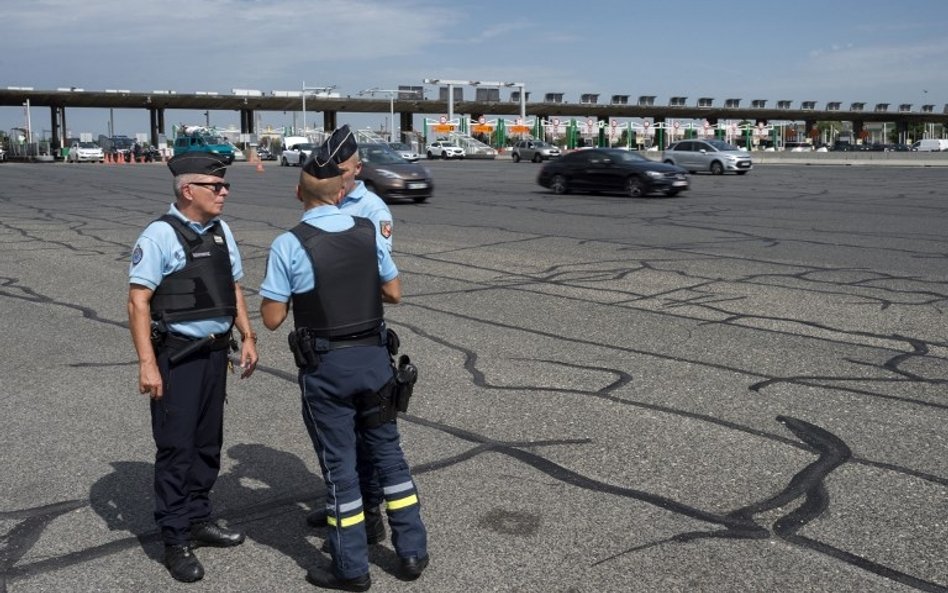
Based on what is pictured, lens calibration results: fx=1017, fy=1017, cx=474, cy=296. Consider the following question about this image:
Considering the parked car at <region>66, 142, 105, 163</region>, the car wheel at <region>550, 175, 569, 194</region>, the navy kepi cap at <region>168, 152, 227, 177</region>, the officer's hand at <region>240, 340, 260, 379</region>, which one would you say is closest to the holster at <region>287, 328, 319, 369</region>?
the officer's hand at <region>240, 340, 260, 379</region>

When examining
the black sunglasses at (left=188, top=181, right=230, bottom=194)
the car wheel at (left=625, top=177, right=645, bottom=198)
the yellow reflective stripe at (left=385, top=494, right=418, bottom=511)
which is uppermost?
the black sunglasses at (left=188, top=181, right=230, bottom=194)

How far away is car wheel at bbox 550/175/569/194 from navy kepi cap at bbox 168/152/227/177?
23.9 metres

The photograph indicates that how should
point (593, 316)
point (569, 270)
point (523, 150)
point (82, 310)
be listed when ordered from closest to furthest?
point (593, 316) < point (82, 310) < point (569, 270) < point (523, 150)

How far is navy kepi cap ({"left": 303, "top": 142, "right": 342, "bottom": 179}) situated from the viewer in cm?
395

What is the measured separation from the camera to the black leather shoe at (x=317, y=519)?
4555 millimetres

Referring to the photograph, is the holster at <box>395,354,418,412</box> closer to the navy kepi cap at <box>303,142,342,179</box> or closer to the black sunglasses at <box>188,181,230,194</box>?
the navy kepi cap at <box>303,142,342,179</box>

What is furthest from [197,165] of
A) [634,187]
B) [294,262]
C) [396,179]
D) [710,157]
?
[710,157]

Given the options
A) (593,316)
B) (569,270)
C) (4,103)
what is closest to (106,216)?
(569,270)

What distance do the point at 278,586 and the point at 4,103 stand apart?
100233 millimetres

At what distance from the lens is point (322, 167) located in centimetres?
396

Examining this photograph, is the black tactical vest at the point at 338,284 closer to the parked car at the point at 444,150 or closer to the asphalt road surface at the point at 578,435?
the asphalt road surface at the point at 578,435

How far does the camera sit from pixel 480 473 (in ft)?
17.1

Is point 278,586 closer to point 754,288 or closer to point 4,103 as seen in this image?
point 754,288

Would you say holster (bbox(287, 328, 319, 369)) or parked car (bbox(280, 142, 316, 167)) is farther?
parked car (bbox(280, 142, 316, 167))
